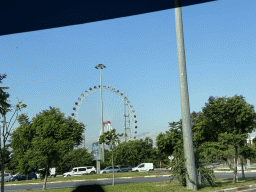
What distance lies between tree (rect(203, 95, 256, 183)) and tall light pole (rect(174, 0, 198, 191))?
3.82m

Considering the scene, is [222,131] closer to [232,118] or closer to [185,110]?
[232,118]

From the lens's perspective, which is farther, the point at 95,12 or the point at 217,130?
the point at 217,130

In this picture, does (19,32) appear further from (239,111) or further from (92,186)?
(239,111)

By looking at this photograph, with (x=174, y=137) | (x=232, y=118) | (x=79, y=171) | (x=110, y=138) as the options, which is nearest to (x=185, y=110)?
(x=232, y=118)

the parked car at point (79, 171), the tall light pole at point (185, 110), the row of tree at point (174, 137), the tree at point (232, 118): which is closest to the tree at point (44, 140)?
the row of tree at point (174, 137)

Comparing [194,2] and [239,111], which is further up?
[194,2]

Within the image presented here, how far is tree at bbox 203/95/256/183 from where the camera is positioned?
16438 mm

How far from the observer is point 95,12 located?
896 centimetres

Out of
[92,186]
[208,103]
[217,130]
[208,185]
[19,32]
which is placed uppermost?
[19,32]

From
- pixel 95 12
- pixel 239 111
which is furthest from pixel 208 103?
pixel 95 12

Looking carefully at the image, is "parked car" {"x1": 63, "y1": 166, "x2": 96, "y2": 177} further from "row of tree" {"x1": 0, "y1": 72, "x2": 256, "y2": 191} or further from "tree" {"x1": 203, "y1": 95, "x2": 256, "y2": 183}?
"tree" {"x1": 203, "y1": 95, "x2": 256, "y2": 183}

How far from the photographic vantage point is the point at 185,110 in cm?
1372

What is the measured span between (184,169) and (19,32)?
1001cm

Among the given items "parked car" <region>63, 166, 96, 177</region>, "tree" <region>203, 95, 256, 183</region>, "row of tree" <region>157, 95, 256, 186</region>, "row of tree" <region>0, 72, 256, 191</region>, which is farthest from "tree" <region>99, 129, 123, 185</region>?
"parked car" <region>63, 166, 96, 177</region>
